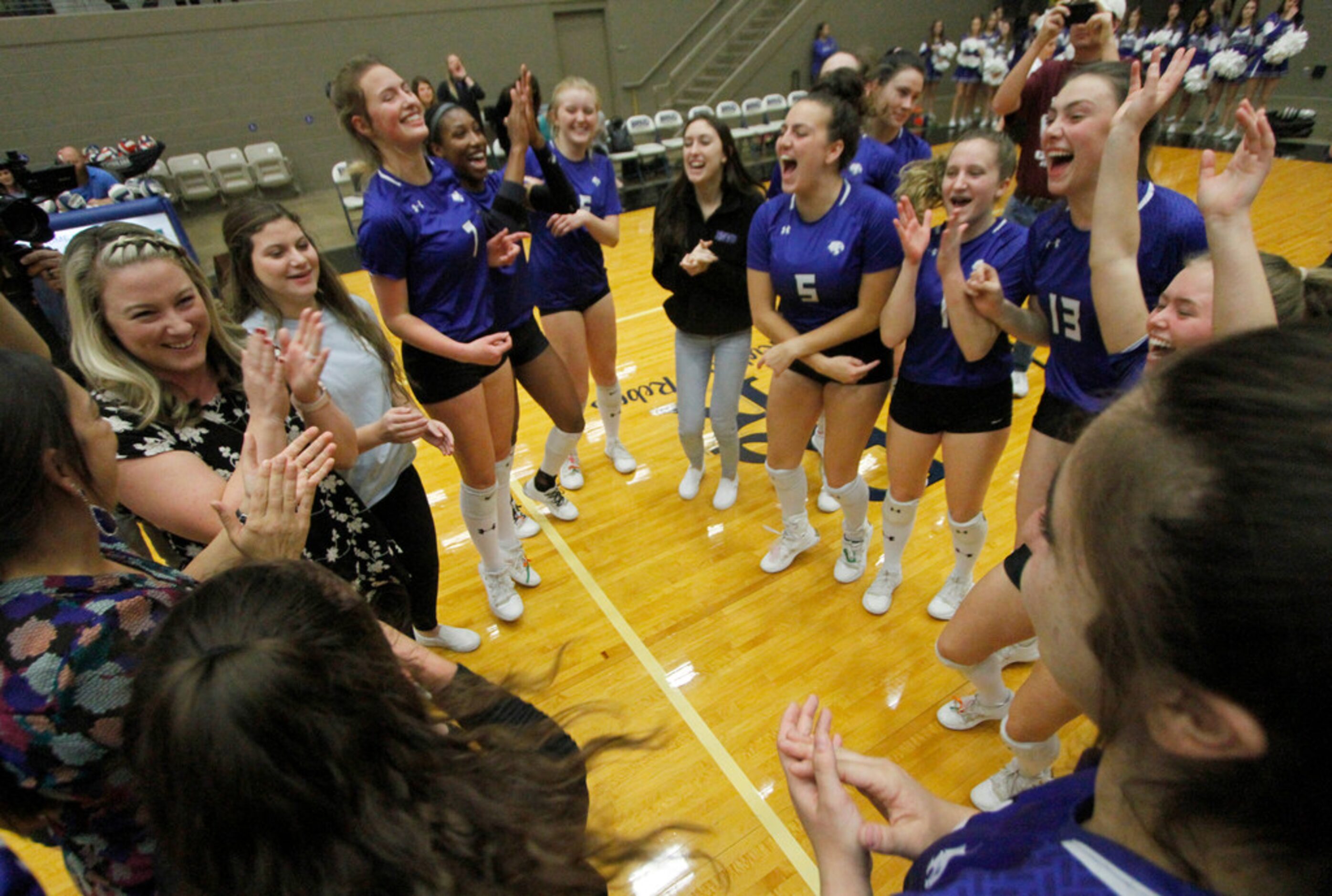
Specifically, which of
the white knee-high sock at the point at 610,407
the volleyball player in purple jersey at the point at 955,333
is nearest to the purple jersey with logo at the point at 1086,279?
the volleyball player in purple jersey at the point at 955,333

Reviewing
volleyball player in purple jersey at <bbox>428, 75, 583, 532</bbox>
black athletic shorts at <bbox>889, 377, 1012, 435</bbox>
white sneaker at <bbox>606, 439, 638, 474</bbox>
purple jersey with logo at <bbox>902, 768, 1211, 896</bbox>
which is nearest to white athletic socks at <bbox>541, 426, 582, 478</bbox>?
volleyball player in purple jersey at <bbox>428, 75, 583, 532</bbox>

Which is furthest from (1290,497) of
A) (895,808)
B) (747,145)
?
(747,145)

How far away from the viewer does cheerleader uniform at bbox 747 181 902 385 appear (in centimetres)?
231

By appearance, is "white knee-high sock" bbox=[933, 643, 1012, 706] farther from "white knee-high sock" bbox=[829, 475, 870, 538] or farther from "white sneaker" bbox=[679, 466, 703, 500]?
"white sneaker" bbox=[679, 466, 703, 500]

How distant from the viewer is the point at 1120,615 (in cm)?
56

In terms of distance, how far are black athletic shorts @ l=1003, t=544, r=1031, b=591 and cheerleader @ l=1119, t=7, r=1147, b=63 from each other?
12.8 metres

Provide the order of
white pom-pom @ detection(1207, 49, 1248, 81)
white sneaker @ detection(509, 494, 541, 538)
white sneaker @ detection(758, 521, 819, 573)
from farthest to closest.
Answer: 1. white pom-pom @ detection(1207, 49, 1248, 81)
2. white sneaker @ detection(509, 494, 541, 538)
3. white sneaker @ detection(758, 521, 819, 573)

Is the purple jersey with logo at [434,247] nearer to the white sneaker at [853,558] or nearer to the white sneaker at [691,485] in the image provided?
the white sneaker at [691,485]

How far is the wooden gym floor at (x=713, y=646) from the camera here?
2064 millimetres

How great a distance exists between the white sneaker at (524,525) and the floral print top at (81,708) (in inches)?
94.3

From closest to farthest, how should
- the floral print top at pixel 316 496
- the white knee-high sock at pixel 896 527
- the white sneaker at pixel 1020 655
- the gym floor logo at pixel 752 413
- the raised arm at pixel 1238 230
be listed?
the raised arm at pixel 1238 230 → the floral print top at pixel 316 496 → the white sneaker at pixel 1020 655 → the white knee-high sock at pixel 896 527 → the gym floor logo at pixel 752 413

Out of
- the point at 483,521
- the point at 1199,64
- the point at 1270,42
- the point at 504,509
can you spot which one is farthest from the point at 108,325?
the point at 1199,64

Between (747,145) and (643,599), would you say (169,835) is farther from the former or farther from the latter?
(747,145)

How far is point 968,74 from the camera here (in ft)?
40.4
